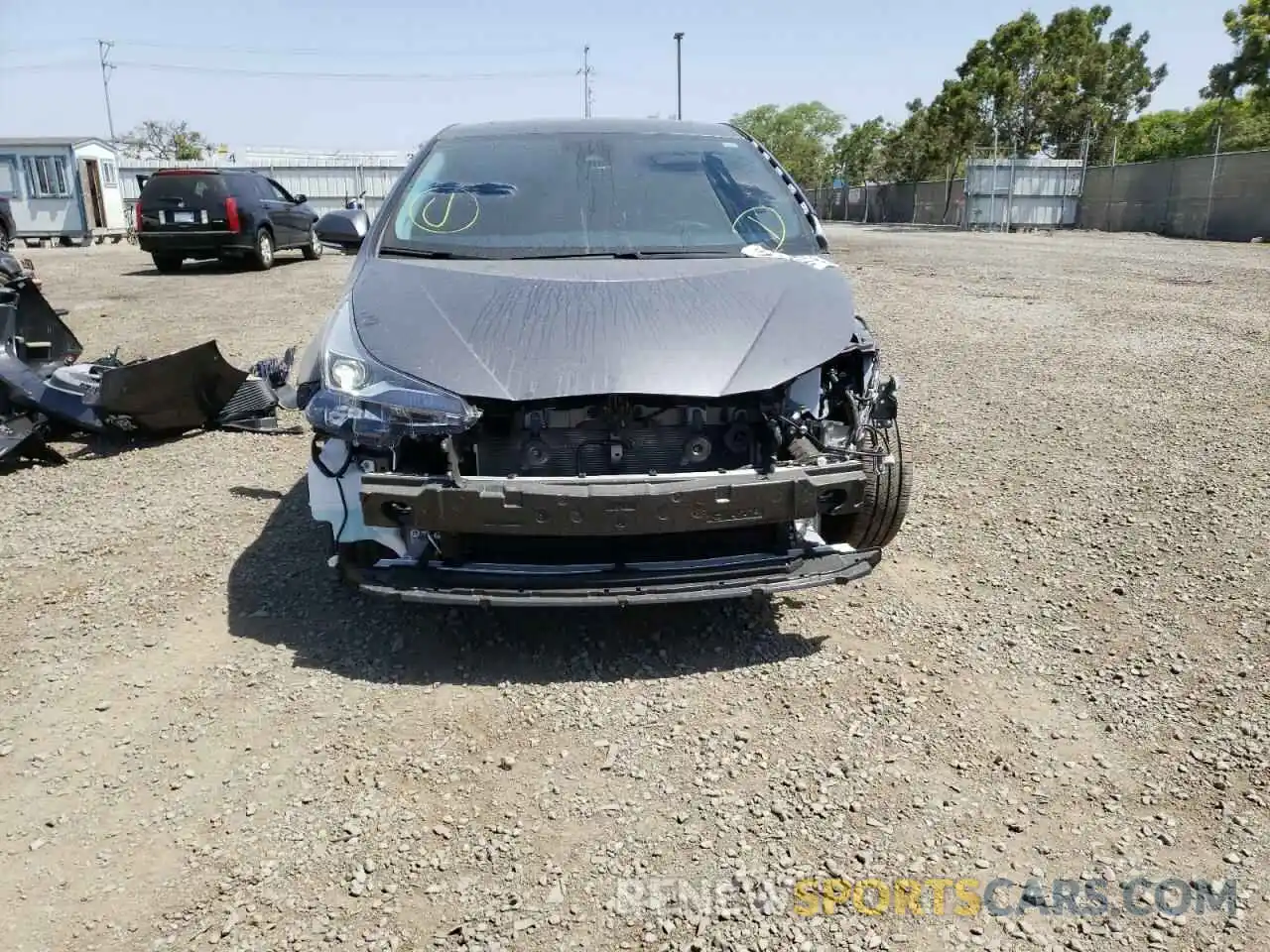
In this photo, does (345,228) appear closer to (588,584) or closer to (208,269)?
(588,584)

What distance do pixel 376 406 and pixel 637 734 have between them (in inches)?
51.1

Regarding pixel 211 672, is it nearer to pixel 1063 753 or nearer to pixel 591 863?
pixel 591 863

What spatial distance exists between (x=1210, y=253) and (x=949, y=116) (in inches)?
1011

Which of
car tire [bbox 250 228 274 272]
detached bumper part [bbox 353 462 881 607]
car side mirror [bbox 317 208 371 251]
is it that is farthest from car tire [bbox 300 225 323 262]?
detached bumper part [bbox 353 462 881 607]

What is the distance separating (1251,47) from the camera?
30750mm

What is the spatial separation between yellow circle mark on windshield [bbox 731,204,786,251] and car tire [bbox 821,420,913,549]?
1.08 meters

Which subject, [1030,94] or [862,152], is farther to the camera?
[862,152]

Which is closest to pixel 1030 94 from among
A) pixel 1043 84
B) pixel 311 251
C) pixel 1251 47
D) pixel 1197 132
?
pixel 1043 84

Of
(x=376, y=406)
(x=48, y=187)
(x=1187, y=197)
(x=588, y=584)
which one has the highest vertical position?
(x=48, y=187)

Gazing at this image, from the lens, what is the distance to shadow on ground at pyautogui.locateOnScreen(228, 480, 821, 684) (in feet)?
10.2

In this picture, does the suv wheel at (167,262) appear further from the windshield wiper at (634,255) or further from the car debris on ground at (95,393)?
the windshield wiper at (634,255)

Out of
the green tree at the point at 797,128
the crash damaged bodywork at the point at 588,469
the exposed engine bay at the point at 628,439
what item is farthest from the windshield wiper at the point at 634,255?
the green tree at the point at 797,128

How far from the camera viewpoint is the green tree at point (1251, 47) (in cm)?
3013

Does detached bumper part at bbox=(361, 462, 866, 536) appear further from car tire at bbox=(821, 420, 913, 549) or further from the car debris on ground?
the car debris on ground
